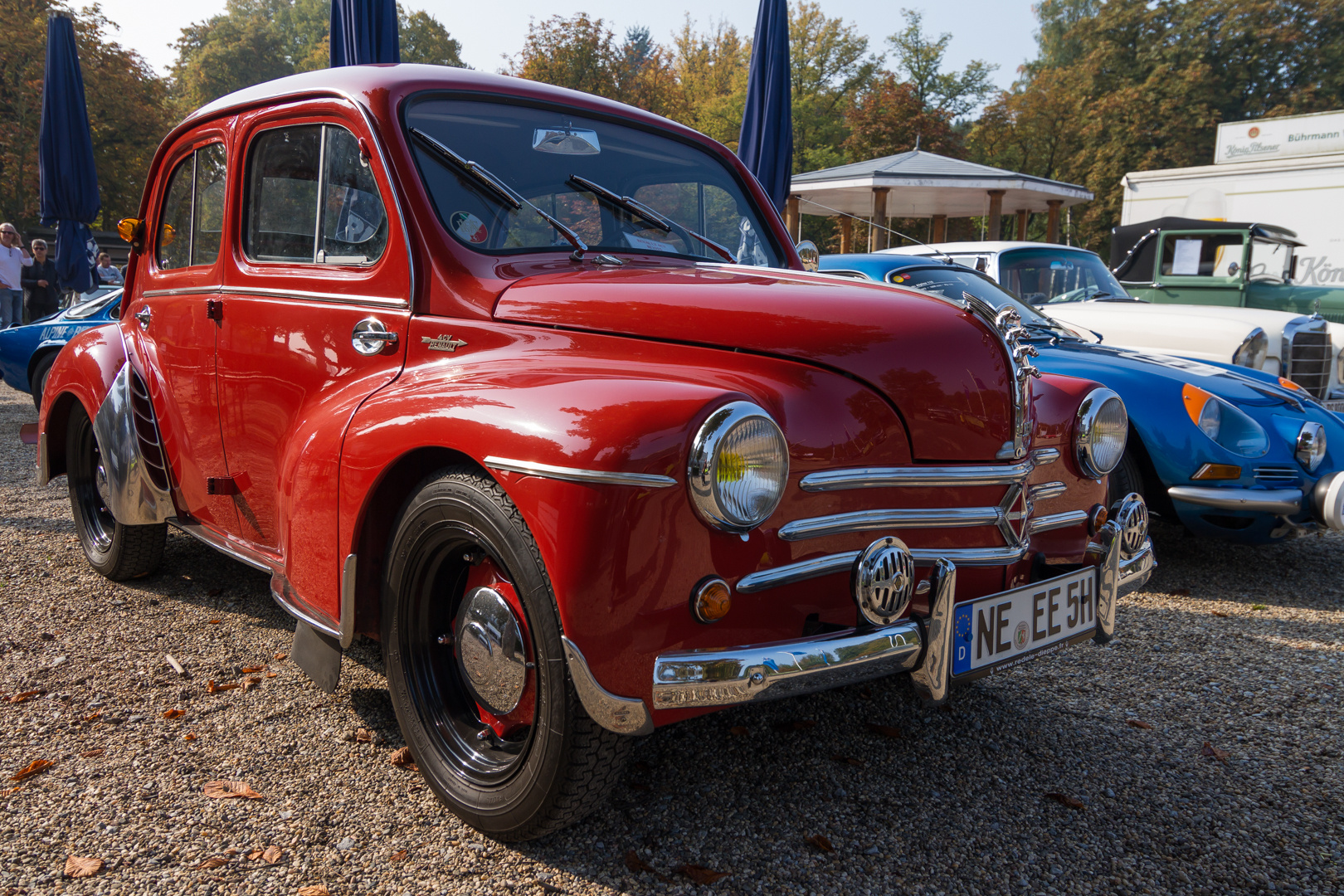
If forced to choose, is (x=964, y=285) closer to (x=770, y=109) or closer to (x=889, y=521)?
(x=770, y=109)

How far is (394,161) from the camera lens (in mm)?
2625

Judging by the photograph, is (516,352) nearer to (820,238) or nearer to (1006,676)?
(1006,676)

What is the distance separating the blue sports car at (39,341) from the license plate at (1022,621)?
9717 mm

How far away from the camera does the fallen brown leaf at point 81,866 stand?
6.75 feet

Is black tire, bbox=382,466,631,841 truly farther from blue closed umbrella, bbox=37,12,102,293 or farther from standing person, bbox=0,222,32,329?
standing person, bbox=0,222,32,329

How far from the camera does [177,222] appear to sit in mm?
3668

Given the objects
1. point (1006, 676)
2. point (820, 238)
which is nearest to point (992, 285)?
point (1006, 676)

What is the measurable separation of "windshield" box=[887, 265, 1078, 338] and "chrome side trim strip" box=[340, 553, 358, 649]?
410cm

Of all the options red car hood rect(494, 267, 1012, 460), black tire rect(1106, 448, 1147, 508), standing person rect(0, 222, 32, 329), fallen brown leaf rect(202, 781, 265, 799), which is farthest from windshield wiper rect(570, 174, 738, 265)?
standing person rect(0, 222, 32, 329)

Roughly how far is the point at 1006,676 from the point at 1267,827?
1067mm

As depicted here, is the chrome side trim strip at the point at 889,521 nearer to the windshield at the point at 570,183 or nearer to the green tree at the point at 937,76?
the windshield at the point at 570,183

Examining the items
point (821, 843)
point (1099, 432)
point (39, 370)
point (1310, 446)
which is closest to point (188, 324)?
point (821, 843)

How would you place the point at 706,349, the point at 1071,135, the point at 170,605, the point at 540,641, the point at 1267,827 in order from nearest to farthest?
1. the point at 540,641
2. the point at 706,349
3. the point at 1267,827
4. the point at 170,605
5. the point at 1071,135

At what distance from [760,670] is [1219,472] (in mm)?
3566
